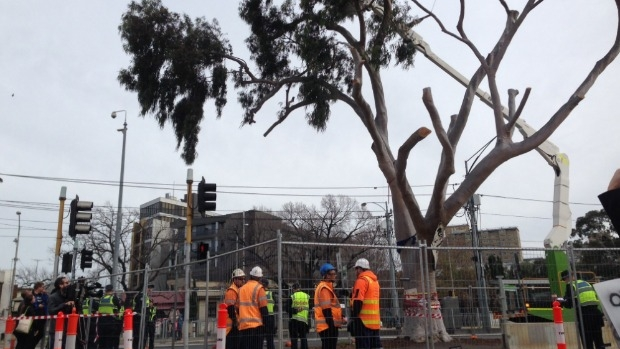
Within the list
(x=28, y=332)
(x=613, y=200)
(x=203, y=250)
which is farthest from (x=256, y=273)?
(x=613, y=200)

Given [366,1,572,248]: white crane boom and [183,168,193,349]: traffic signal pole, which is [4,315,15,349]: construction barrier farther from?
[366,1,572,248]: white crane boom

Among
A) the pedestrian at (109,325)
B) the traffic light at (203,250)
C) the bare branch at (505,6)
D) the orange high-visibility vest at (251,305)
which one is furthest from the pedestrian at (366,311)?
the bare branch at (505,6)

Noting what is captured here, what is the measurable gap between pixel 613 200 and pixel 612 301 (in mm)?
659

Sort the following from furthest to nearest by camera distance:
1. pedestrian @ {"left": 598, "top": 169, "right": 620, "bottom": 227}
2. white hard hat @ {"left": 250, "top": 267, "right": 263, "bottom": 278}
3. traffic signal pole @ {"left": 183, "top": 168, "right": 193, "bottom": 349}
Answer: traffic signal pole @ {"left": 183, "top": 168, "right": 193, "bottom": 349} → white hard hat @ {"left": 250, "top": 267, "right": 263, "bottom": 278} → pedestrian @ {"left": 598, "top": 169, "right": 620, "bottom": 227}

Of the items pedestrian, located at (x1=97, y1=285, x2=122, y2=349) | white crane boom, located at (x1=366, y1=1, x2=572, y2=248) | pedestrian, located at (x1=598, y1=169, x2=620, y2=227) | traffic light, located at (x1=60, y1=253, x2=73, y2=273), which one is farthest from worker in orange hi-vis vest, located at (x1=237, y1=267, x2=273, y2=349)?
white crane boom, located at (x1=366, y1=1, x2=572, y2=248)

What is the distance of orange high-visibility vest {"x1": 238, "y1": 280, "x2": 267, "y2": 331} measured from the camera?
876 cm

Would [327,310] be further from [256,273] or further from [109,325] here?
[109,325]

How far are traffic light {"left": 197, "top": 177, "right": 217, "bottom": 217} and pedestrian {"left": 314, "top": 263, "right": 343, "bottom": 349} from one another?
18.1 feet

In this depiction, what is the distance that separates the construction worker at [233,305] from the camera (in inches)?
363

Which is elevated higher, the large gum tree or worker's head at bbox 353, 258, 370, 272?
the large gum tree

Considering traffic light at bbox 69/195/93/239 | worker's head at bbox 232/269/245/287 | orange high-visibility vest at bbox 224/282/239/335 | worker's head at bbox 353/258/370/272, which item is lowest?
orange high-visibility vest at bbox 224/282/239/335

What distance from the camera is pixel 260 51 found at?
1884 cm

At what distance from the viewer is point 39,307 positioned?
12359mm

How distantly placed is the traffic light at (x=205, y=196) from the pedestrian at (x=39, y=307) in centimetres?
395
